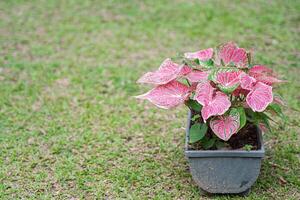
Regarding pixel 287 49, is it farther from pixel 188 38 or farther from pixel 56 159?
pixel 56 159

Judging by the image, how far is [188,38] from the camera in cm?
553

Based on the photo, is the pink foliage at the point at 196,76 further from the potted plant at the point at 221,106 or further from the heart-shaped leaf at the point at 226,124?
the heart-shaped leaf at the point at 226,124

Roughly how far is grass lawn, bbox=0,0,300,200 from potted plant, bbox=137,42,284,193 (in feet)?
0.65

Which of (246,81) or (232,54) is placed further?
(232,54)

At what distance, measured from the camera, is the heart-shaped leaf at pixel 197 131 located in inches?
123

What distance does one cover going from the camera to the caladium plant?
9.82ft

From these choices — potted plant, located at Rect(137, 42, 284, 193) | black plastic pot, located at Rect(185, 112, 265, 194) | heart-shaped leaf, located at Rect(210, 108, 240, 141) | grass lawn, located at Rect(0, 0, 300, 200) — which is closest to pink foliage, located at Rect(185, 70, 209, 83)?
potted plant, located at Rect(137, 42, 284, 193)

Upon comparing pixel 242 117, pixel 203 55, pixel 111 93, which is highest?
pixel 203 55

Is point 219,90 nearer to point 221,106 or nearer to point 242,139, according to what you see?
point 221,106

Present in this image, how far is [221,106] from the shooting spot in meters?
2.97

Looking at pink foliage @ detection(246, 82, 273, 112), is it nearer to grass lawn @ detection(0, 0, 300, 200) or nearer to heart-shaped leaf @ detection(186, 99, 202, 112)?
heart-shaped leaf @ detection(186, 99, 202, 112)

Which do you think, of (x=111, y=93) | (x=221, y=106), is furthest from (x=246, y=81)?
(x=111, y=93)

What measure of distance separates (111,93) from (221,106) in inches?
70.1

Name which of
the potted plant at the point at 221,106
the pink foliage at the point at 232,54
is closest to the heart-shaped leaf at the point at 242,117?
the potted plant at the point at 221,106
